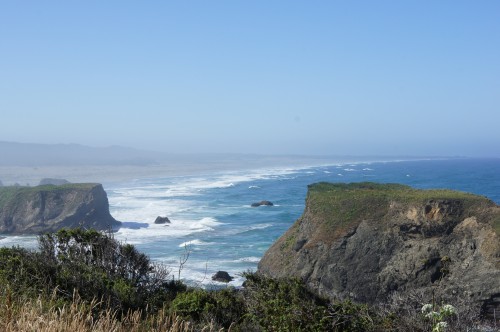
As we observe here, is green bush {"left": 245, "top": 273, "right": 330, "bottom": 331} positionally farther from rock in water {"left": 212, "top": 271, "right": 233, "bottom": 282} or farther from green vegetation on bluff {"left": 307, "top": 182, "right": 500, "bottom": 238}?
green vegetation on bluff {"left": 307, "top": 182, "right": 500, "bottom": 238}

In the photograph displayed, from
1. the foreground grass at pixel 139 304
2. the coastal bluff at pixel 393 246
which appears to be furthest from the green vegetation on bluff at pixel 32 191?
the foreground grass at pixel 139 304

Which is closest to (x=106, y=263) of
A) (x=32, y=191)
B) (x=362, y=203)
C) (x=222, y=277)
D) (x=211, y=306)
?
(x=211, y=306)

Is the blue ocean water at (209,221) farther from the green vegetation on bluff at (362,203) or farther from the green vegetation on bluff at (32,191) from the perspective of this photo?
the green vegetation on bluff at (362,203)

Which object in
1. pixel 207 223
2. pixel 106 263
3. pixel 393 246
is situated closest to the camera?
pixel 106 263

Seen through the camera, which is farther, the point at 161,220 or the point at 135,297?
the point at 161,220

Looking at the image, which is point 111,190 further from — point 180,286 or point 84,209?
point 180,286

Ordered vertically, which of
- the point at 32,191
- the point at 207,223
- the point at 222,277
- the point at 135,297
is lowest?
the point at 222,277

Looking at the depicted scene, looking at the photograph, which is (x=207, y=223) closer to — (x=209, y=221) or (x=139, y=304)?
(x=209, y=221)

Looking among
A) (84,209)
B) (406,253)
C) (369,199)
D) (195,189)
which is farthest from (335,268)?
(195,189)
